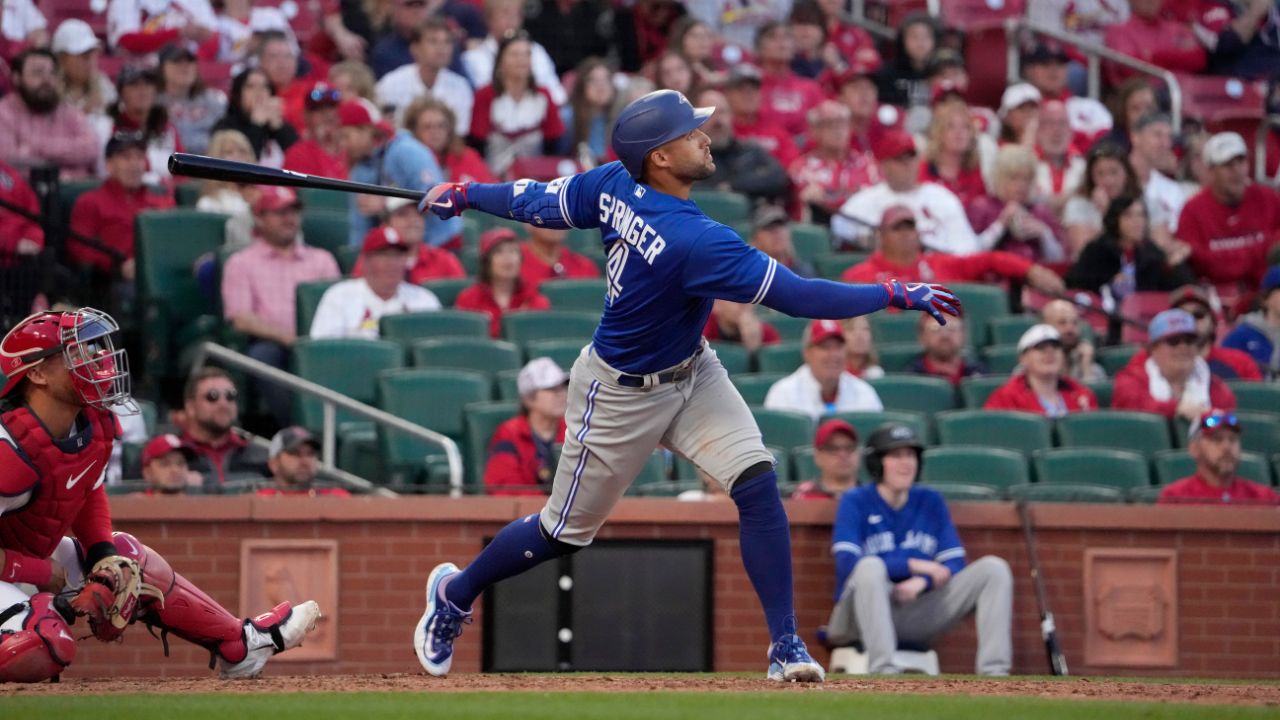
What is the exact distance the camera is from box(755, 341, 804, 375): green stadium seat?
1023 cm

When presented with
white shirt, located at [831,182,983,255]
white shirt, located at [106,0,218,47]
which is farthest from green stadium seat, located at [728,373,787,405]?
white shirt, located at [106,0,218,47]

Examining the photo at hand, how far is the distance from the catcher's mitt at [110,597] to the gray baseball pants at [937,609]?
3363 millimetres

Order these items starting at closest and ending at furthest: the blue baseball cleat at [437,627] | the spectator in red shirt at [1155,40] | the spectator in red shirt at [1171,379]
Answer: the blue baseball cleat at [437,627]
the spectator in red shirt at [1171,379]
the spectator in red shirt at [1155,40]

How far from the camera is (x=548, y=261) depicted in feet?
35.9

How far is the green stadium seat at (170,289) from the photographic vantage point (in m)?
10.2

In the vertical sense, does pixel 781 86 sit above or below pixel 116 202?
above

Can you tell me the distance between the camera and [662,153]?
6020 millimetres

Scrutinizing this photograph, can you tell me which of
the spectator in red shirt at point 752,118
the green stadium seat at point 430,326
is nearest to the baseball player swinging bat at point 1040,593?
the green stadium seat at point 430,326

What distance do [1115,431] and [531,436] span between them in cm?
315

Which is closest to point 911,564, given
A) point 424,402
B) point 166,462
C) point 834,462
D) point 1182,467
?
point 834,462

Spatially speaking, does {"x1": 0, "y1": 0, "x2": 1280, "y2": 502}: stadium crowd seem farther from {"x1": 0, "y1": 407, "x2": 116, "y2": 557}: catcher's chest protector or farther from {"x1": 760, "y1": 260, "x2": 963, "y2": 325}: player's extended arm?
{"x1": 760, "y1": 260, "x2": 963, "y2": 325}: player's extended arm

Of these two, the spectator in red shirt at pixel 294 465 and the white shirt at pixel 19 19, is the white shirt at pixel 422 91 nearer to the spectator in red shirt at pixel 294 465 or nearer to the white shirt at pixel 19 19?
the white shirt at pixel 19 19

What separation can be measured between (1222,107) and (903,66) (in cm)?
270

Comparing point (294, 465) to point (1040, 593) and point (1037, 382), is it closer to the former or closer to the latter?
point (1040, 593)
